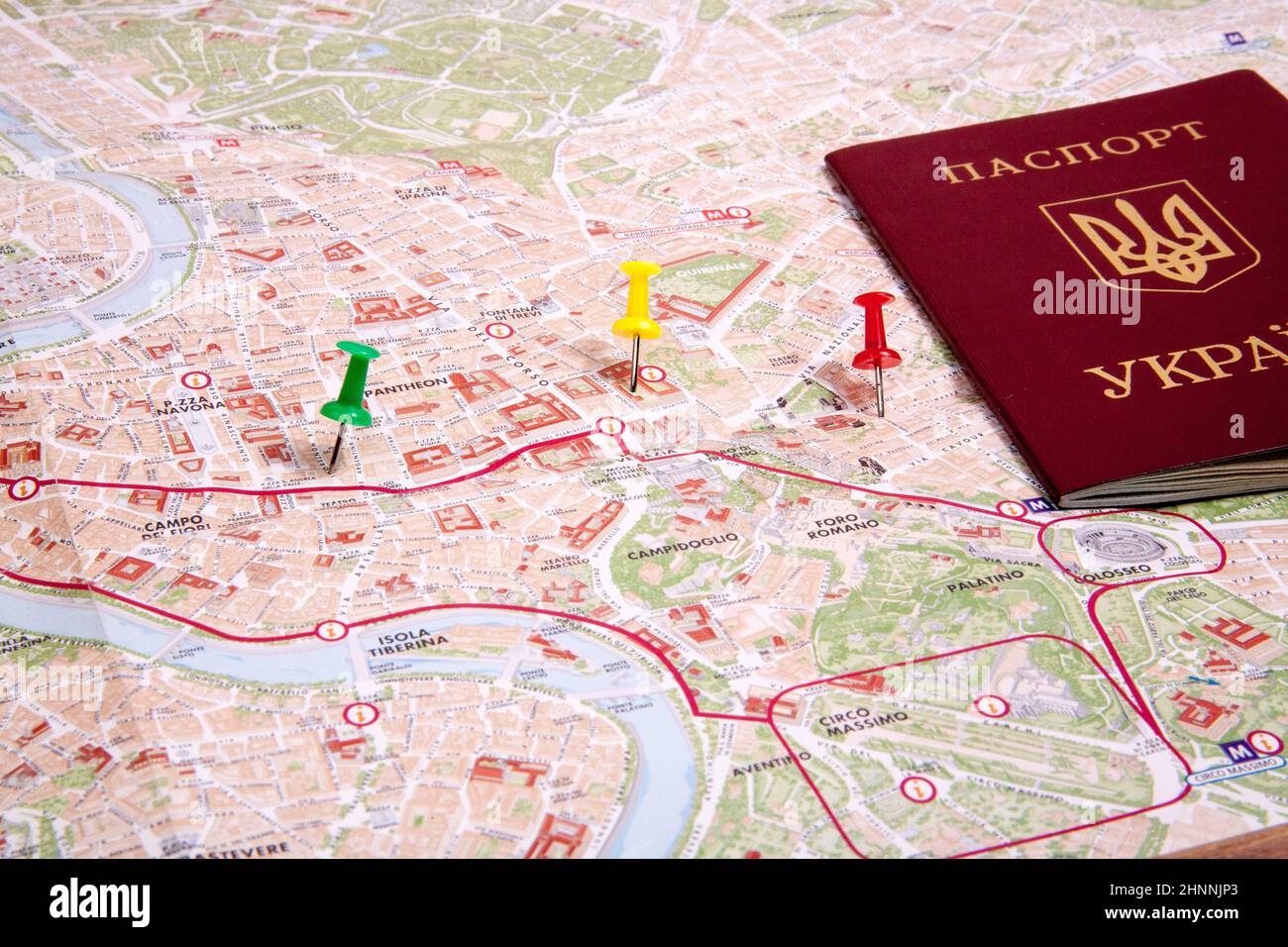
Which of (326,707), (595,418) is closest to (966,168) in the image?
(595,418)

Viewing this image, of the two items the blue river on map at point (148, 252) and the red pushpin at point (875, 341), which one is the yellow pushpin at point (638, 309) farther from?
the blue river on map at point (148, 252)

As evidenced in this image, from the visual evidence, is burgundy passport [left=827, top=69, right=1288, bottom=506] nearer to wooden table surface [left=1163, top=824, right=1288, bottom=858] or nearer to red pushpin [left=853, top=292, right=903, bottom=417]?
red pushpin [left=853, top=292, right=903, bottom=417]

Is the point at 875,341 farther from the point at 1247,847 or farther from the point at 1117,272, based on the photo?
the point at 1247,847

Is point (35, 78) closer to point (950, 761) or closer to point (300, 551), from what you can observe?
point (300, 551)

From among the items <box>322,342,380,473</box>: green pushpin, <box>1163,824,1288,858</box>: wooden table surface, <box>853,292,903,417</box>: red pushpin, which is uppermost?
<box>853,292,903,417</box>: red pushpin

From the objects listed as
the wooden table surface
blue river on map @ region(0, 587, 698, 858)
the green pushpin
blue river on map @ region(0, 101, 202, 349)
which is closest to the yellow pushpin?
the green pushpin

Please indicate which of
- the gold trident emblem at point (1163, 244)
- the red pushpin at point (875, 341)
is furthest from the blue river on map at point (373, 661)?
the gold trident emblem at point (1163, 244)

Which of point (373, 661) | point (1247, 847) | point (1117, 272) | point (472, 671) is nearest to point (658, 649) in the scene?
point (472, 671)

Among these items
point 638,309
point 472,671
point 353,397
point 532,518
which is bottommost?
point 472,671
